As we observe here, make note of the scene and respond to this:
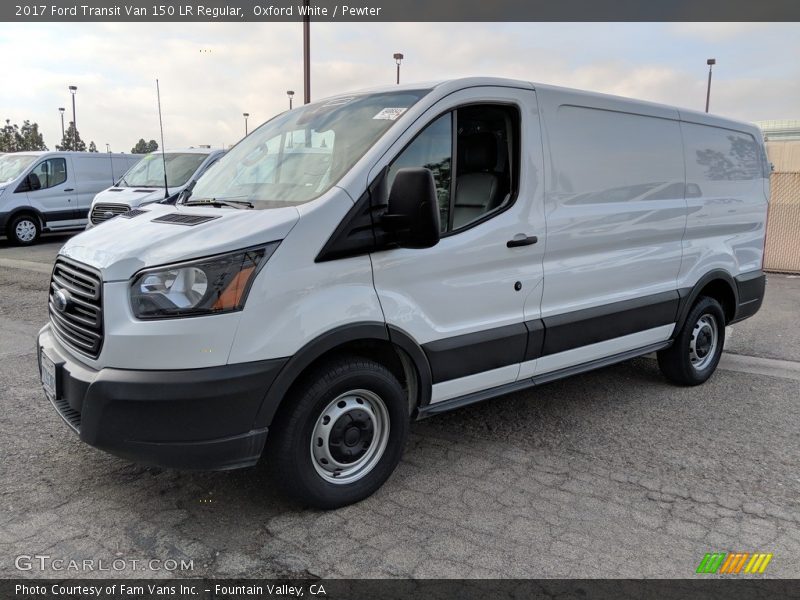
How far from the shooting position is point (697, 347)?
5488mm

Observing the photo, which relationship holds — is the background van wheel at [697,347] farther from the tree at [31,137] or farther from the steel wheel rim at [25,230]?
the tree at [31,137]

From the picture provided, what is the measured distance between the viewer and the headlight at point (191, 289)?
280 centimetres

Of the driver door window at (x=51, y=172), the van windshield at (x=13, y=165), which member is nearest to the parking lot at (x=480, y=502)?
the driver door window at (x=51, y=172)

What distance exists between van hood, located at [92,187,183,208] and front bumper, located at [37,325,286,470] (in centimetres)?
981

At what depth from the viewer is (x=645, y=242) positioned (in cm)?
471

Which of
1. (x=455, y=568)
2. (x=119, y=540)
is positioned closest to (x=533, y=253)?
(x=455, y=568)

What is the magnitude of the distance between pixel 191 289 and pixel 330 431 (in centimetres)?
96

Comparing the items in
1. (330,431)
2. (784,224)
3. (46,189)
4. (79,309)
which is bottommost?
(330,431)

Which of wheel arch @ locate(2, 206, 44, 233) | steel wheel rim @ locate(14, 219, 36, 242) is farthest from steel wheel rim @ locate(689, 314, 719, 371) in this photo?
steel wheel rim @ locate(14, 219, 36, 242)

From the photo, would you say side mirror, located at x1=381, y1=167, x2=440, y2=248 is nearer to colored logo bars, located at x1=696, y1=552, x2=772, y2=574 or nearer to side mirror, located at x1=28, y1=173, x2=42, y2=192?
colored logo bars, located at x1=696, y1=552, x2=772, y2=574

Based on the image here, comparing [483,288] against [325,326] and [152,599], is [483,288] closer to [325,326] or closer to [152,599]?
[325,326]

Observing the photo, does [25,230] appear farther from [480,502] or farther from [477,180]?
[480,502]

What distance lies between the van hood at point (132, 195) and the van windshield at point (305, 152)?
8486 millimetres

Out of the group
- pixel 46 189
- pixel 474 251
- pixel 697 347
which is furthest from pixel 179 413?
pixel 46 189
